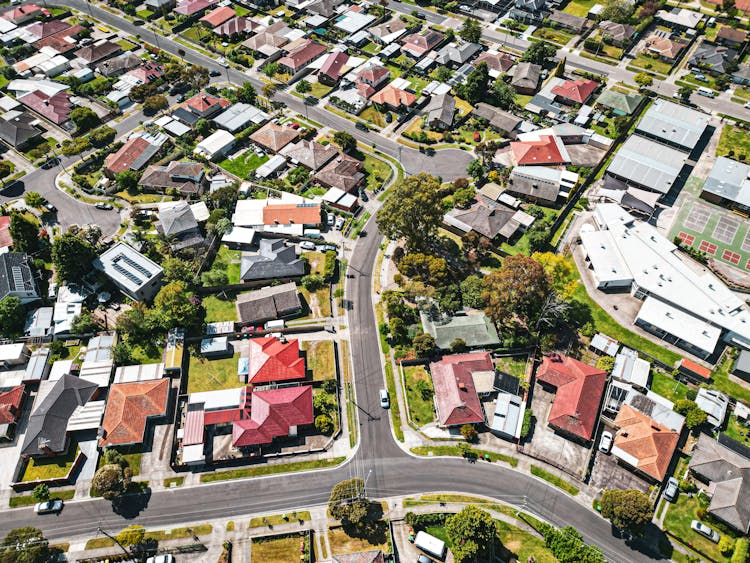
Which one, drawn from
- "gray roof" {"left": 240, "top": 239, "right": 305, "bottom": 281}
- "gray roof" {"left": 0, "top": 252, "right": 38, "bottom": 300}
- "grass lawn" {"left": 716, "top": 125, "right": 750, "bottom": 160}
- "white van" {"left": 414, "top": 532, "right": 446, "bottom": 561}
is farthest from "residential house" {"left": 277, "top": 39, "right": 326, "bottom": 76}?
"white van" {"left": 414, "top": 532, "right": 446, "bottom": 561}

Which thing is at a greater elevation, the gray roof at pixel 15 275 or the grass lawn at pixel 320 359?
the gray roof at pixel 15 275

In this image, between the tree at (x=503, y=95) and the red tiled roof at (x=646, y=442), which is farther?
the tree at (x=503, y=95)

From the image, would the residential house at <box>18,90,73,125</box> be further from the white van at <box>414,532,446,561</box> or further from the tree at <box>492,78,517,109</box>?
the white van at <box>414,532,446,561</box>

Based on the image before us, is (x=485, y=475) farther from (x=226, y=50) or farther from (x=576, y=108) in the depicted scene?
(x=226, y=50)

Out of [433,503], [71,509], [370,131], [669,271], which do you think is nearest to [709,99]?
[669,271]

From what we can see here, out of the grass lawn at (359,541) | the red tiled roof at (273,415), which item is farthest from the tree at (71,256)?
the grass lawn at (359,541)

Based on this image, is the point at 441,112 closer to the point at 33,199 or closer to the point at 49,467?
the point at 33,199

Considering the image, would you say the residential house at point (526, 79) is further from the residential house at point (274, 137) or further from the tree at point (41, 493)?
the tree at point (41, 493)

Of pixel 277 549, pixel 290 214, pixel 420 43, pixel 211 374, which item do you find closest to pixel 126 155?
pixel 290 214

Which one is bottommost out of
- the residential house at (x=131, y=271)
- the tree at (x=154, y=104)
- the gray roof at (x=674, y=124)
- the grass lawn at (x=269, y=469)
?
the grass lawn at (x=269, y=469)
